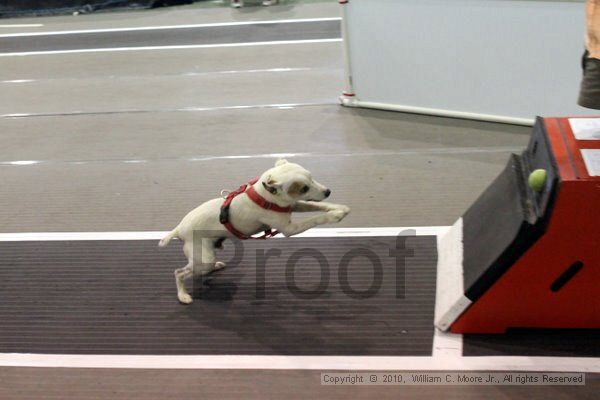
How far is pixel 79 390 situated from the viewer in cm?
224

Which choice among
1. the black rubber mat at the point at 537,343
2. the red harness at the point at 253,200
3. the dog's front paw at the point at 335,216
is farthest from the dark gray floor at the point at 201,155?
the dog's front paw at the point at 335,216

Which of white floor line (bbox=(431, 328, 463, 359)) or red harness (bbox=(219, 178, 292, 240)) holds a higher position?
red harness (bbox=(219, 178, 292, 240))

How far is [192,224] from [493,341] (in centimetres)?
125

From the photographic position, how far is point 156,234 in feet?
10.4

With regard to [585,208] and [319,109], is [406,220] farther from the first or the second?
[319,109]

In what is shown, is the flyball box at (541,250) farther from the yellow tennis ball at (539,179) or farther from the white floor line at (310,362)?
the white floor line at (310,362)

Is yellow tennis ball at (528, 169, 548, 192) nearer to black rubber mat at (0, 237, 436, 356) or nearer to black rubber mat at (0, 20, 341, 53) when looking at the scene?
black rubber mat at (0, 237, 436, 356)

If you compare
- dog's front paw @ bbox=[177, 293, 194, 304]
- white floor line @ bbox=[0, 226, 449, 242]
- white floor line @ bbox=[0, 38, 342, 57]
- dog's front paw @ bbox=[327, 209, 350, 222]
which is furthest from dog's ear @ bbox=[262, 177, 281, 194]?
white floor line @ bbox=[0, 38, 342, 57]

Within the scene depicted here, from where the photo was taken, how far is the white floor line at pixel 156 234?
2.99m

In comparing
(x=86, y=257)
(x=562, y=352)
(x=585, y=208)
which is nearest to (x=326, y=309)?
(x=562, y=352)

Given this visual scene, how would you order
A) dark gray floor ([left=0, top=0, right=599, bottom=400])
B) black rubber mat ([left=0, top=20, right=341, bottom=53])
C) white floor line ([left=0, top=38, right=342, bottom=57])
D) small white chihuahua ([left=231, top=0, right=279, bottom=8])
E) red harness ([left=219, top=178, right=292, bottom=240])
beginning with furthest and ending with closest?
small white chihuahua ([left=231, top=0, right=279, bottom=8]) < black rubber mat ([left=0, top=20, right=341, bottom=53]) < white floor line ([left=0, top=38, right=342, bottom=57]) < red harness ([left=219, top=178, right=292, bottom=240]) < dark gray floor ([left=0, top=0, right=599, bottom=400])

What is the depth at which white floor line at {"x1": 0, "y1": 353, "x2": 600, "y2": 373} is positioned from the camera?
2.14 metres

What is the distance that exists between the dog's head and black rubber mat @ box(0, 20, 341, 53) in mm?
4331

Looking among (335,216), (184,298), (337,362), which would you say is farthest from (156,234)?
(337,362)
